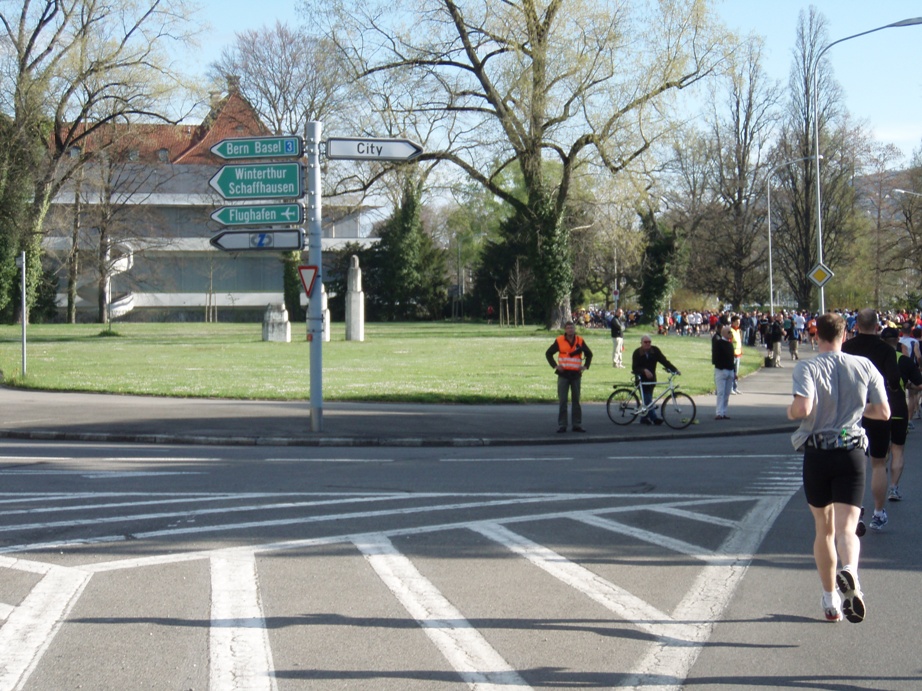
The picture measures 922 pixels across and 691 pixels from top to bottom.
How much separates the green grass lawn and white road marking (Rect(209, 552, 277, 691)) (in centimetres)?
1542

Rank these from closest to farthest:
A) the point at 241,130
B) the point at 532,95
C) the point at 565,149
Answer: the point at 532,95 → the point at 565,149 → the point at 241,130

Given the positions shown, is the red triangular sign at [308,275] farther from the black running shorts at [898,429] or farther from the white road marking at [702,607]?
the black running shorts at [898,429]

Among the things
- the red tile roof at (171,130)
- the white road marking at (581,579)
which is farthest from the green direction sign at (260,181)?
the red tile roof at (171,130)

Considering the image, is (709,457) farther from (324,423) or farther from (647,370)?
(324,423)

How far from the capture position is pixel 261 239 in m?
16.2

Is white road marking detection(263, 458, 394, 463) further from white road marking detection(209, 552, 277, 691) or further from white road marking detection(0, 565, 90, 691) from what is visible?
white road marking detection(0, 565, 90, 691)

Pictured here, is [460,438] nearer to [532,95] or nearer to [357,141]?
[357,141]

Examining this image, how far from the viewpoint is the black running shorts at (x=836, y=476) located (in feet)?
20.0

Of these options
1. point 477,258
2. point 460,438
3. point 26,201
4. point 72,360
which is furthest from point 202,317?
point 460,438

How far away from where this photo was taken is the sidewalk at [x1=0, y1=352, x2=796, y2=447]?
16.9 meters

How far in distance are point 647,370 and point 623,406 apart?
31.5 inches

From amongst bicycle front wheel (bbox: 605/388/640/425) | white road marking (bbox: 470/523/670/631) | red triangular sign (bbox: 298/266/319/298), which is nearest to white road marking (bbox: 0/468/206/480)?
red triangular sign (bbox: 298/266/319/298)

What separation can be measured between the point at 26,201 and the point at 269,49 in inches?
566

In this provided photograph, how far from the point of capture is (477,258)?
87.1 m
